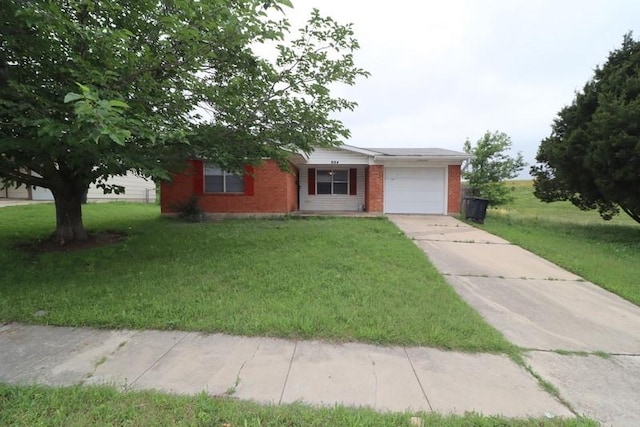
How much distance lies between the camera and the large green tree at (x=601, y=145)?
31.1 feet

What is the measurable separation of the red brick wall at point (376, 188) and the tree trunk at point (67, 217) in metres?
10.3

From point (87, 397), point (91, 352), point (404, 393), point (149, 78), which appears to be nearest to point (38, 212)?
point (149, 78)

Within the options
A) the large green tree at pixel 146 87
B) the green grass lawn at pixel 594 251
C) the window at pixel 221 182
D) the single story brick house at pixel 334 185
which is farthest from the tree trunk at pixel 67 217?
the green grass lawn at pixel 594 251

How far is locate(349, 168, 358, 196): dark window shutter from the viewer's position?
17203mm

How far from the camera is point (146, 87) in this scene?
194 inches

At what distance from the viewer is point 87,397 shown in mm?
2604

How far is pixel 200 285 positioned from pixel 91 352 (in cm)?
192

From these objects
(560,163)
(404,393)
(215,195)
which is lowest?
(404,393)

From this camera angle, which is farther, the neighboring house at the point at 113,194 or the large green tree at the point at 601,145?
the neighboring house at the point at 113,194

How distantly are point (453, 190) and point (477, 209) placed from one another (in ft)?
7.18

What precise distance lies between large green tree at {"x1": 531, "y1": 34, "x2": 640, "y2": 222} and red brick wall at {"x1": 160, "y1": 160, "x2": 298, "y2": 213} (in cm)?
977

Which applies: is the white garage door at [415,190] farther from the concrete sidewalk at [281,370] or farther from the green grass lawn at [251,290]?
the concrete sidewalk at [281,370]

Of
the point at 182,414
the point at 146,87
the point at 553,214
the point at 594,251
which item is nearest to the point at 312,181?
the point at 594,251

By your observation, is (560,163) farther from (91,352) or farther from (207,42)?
(91,352)
